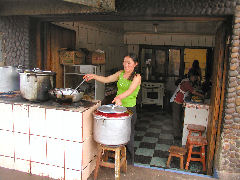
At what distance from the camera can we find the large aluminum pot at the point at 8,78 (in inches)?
173

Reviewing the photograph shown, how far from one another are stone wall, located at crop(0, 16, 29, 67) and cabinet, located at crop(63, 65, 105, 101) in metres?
1.37

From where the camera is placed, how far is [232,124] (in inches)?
150

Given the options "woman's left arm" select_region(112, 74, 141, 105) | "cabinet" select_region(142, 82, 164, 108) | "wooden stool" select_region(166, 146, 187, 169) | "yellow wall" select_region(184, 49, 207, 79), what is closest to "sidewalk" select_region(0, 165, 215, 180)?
"wooden stool" select_region(166, 146, 187, 169)

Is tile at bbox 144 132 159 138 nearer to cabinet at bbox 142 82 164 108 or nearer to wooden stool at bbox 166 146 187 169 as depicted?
wooden stool at bbox 166 146 187 169

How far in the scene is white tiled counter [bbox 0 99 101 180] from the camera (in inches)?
136

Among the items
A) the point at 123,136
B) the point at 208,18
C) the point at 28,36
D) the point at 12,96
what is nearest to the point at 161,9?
the point at 208,18

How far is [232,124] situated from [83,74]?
384cm

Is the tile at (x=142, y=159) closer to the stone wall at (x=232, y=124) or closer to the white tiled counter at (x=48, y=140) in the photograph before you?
the white tiled counter at (x=48, y=140)

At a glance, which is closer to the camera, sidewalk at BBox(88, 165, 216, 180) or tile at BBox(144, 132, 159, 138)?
sidewalk at BBox(88, 165, 216, 180)

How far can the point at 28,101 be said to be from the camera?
3840mm

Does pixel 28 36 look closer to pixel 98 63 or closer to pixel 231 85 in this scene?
pixel 98 63

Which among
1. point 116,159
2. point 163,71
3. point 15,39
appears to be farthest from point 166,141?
point 163,71

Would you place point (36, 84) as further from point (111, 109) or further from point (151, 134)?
point (151, 134)

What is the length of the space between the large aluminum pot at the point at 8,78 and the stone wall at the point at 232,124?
12.0 ft
